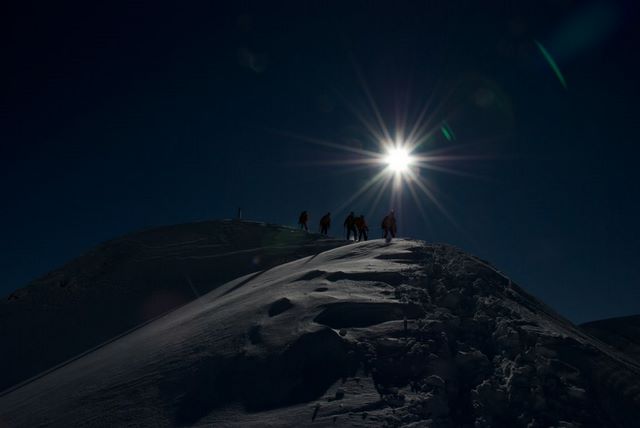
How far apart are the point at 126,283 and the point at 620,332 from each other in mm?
21755

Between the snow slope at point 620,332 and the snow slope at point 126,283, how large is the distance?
12264 mm

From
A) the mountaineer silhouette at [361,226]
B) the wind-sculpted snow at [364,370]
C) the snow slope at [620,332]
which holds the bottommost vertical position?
the wind-sculpted snow at [364,370]

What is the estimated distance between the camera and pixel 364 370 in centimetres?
704

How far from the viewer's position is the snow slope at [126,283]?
15.3m

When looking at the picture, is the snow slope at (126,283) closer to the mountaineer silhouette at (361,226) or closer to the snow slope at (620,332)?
the mountaineer silhouette at (361,226)

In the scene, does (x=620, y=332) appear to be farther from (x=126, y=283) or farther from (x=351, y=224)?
(x=126, y=283)

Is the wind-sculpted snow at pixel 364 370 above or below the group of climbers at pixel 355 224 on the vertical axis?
below

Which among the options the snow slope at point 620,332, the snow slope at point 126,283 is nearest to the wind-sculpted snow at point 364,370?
the snow slope at point 126,283

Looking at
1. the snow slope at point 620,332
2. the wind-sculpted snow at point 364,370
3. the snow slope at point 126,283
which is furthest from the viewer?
the snow slope at point 620,332

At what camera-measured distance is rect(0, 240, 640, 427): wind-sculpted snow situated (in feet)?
20.6

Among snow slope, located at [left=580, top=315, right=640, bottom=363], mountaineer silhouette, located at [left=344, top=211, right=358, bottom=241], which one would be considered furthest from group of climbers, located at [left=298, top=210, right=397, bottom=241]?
snow slope, located at [left=580, top=315, right=640, bottom=363]

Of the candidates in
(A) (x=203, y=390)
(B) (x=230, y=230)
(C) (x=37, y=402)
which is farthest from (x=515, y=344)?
(B) (x=230, y=230)

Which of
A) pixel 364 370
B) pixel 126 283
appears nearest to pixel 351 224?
pixel 126 283

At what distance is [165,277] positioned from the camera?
20.0 m
